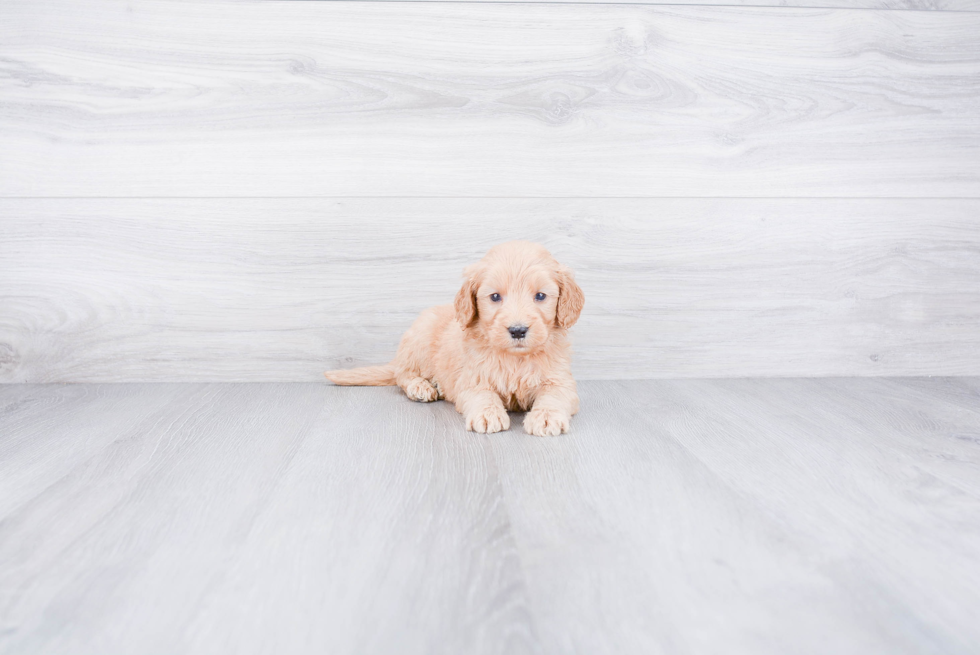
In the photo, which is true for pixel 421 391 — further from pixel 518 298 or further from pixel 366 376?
pixel 518 298

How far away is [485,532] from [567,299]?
2.17 ft

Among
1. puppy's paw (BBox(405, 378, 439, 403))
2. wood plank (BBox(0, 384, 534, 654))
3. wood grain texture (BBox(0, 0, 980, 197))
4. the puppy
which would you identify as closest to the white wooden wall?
wood grain texture (BBox(0, 0, 980, 197))

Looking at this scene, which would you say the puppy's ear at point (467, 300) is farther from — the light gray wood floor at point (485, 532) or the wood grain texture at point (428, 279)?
the wood grain texture at point (428, 279)

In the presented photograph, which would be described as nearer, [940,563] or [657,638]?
[657,638]

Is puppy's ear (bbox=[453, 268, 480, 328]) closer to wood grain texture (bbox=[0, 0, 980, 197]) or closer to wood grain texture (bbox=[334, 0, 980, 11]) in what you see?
wood grain texture (bbox=[0, 0, 980, 197])

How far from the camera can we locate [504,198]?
1772mm

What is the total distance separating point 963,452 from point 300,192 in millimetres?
1675

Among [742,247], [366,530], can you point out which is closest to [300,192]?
[366,530]

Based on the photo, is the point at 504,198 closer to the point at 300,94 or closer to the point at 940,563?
the point at 300,94

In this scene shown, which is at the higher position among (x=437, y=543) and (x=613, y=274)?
(x=613, y=274)

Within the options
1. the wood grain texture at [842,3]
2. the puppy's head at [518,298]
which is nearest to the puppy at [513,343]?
the puppy's head at [518,298]

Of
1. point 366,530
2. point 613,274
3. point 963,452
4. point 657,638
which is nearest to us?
point 657,638

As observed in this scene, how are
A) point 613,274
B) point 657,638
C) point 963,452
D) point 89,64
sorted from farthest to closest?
1. point 613,274
2. point 89,64
3. point 963,452
4. point 657,638

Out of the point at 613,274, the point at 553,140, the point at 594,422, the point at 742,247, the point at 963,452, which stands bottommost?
the point at 594,422
